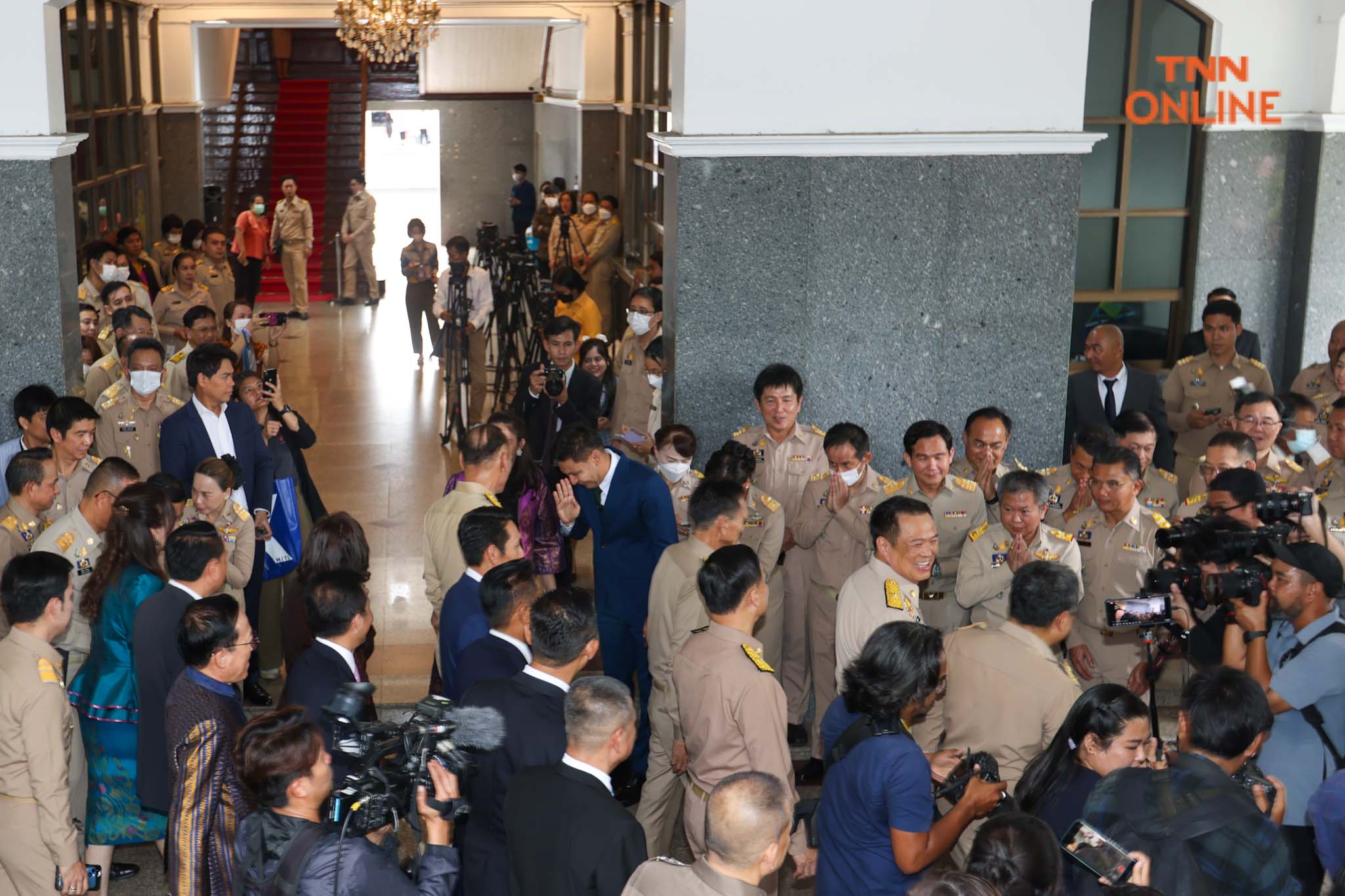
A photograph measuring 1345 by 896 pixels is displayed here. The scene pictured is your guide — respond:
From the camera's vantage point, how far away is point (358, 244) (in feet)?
54.4

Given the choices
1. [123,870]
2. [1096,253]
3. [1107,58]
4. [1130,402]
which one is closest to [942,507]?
[1130,402]

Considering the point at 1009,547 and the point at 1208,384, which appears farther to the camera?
the point at 1208,384

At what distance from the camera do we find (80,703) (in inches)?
178

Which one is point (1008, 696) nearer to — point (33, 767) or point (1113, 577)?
point (1113, 577)

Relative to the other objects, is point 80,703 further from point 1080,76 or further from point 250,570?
point 1080,76

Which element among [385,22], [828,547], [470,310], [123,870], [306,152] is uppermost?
[385,22]

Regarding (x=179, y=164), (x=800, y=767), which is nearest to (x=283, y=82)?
(x=179, y=164)

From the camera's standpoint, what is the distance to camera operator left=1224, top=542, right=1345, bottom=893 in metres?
3.92

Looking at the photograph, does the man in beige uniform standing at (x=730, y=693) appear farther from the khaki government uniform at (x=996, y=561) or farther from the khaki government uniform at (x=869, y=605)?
the khaki government uniform at (x=996, y=561)

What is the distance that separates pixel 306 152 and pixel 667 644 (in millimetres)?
17502

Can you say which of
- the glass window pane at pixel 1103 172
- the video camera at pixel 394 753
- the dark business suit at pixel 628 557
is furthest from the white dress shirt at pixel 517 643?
the glass window pane at pixel 1103 172

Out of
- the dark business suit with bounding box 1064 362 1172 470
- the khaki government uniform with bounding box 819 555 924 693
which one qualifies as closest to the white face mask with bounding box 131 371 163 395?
the khaki government uniform with bounding box 819 555 924 693

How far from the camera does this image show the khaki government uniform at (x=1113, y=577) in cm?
523

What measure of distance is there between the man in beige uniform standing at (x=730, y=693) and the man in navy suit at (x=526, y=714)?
0.36 meters
